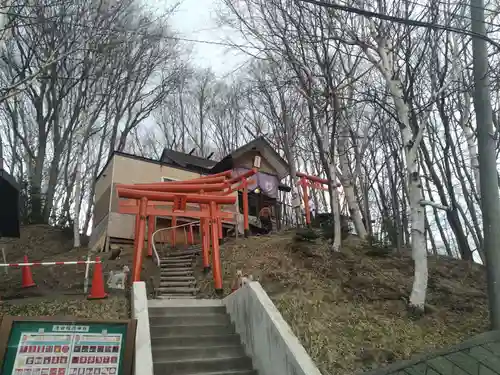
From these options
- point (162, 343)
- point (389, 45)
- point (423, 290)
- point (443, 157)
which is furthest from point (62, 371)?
point (443, 157)

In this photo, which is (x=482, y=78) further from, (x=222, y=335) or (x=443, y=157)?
(x=443, y=157)

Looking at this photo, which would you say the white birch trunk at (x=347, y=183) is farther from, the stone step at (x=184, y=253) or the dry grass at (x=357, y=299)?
the stone step at (x=184, y=253)

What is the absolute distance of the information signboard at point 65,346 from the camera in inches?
176

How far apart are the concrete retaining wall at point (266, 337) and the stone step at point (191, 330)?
0.24 metres

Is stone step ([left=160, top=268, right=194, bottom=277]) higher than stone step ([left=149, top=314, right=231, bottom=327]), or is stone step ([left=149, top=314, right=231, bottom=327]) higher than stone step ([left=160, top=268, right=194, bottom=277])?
stone step ([left=160, top=268, right=194, bottom=277])

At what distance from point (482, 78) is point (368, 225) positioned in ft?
39.5

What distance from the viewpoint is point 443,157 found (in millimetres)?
14938

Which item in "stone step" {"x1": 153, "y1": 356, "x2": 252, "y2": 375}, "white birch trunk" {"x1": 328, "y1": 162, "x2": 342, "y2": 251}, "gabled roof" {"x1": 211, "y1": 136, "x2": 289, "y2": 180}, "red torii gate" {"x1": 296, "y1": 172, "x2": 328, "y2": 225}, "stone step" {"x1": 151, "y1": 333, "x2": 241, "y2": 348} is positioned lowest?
"stone step" {"x1": 153, "y1": 356, "x2": 252, "y2": 375}

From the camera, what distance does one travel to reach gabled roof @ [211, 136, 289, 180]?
20.1 meters

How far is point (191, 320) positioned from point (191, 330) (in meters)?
0.33

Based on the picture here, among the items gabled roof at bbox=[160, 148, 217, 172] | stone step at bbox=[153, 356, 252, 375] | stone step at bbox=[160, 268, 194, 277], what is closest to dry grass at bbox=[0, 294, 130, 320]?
stone step at bbox=[153, 356, 252, 375]

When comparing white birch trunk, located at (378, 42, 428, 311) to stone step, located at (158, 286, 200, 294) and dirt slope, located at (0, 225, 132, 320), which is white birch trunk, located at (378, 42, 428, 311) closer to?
stone step, located at (158, 286, 200, 294)

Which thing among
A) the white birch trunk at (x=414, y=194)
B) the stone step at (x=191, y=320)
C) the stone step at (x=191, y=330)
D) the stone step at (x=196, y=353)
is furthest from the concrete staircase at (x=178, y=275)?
the white birch trunk at (x=414, y=194)

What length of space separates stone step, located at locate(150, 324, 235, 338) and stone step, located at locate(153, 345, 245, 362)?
0.48 metres
